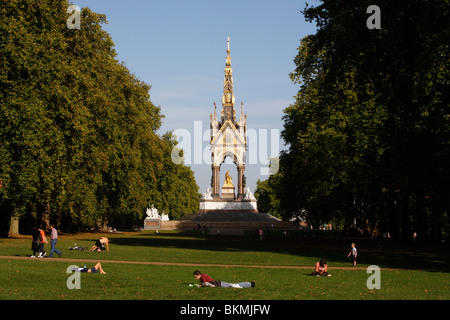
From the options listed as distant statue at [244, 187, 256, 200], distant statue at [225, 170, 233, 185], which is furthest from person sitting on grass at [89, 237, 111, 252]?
distant statue at [225, 170, 233, 185]

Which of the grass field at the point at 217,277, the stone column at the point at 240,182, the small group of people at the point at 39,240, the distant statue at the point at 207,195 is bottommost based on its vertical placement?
the grass field at the point at 217,277

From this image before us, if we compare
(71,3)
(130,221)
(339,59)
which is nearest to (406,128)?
(339,59)

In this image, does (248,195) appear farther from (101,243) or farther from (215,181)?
(101,243)

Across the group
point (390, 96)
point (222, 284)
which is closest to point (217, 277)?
point (222, 284)

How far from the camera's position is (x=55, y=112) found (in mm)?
36906

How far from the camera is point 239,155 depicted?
101 metres

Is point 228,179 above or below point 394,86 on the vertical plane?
below

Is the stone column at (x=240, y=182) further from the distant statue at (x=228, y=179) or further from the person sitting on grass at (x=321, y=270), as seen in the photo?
the person sitting on grass at (x=321, y=270)

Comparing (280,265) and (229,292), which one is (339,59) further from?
(229,292)

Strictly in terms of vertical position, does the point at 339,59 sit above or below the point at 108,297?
above

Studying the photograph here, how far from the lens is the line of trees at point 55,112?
3438 centimetres

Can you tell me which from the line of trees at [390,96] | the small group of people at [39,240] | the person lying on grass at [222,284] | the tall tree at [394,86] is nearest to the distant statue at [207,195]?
the line of trees at [390,96]

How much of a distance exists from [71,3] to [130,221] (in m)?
74.1

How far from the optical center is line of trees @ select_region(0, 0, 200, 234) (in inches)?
1353
